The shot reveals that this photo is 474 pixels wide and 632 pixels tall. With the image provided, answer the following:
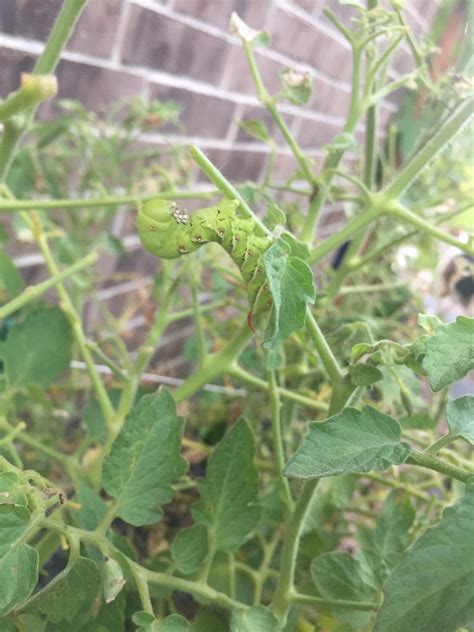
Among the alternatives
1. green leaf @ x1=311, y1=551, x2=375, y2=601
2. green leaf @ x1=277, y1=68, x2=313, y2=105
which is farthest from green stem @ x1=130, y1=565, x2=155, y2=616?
green leaf @ x1=277, y1=68, x2=313, y2=105

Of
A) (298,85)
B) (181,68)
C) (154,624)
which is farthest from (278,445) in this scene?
(181,68)

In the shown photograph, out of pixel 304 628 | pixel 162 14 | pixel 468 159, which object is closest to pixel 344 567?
pixel 304 628

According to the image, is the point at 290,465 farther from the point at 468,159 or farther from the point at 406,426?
the point at 468,159

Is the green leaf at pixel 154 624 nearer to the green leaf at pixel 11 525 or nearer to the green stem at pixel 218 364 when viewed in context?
the green leaf at pixel 11 525

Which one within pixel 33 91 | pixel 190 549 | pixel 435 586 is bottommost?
pixel 190 549

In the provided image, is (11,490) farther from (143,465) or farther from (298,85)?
(298,85)

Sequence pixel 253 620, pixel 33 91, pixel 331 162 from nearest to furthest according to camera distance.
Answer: pixel 33 91 < pixel 253 620 < pixel 331 162
